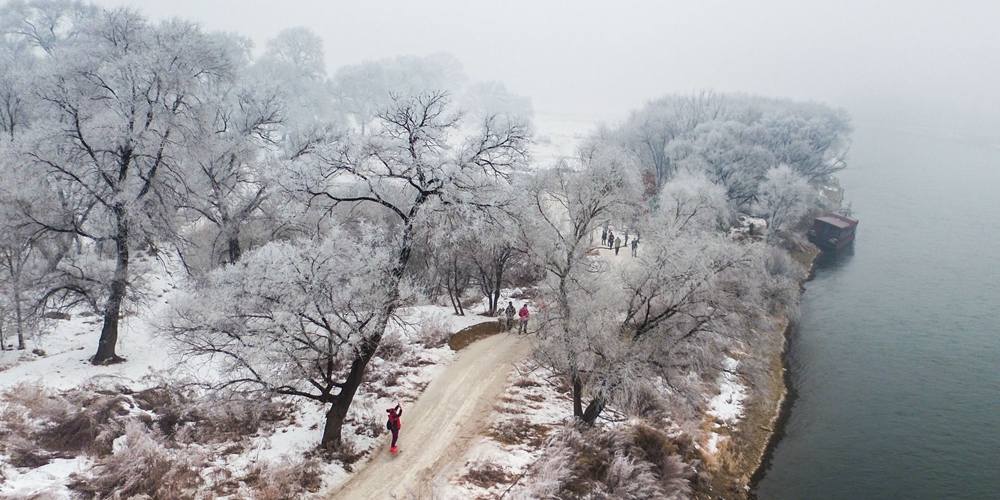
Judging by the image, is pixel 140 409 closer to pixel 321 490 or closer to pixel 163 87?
pixel 321 490

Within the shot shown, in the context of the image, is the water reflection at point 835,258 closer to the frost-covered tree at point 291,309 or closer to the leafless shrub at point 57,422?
the frost-covered tree at point 291,309

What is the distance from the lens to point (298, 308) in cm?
1215

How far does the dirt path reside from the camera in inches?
510

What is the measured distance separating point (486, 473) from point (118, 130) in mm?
14639

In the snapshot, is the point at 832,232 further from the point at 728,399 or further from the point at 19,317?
the point at 19,317

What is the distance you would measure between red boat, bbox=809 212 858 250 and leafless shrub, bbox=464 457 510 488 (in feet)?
135

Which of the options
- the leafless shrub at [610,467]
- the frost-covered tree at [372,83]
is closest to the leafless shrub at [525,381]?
the leafless shrub at [610,467]

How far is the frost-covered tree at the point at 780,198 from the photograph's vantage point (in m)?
42.7

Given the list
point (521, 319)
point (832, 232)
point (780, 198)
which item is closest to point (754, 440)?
point (521, 319)

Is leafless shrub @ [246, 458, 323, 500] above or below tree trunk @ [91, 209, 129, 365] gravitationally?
below

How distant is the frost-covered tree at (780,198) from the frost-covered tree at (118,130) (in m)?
39.8

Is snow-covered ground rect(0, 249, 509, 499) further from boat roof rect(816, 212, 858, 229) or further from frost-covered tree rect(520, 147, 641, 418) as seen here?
boat roof rect(816, 212, 858, 229)

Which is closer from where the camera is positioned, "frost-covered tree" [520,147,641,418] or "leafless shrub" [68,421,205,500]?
"leafless shrub" [68,421,205,500]

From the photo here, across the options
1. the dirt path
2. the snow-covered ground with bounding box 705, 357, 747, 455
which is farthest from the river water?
the dirt path
